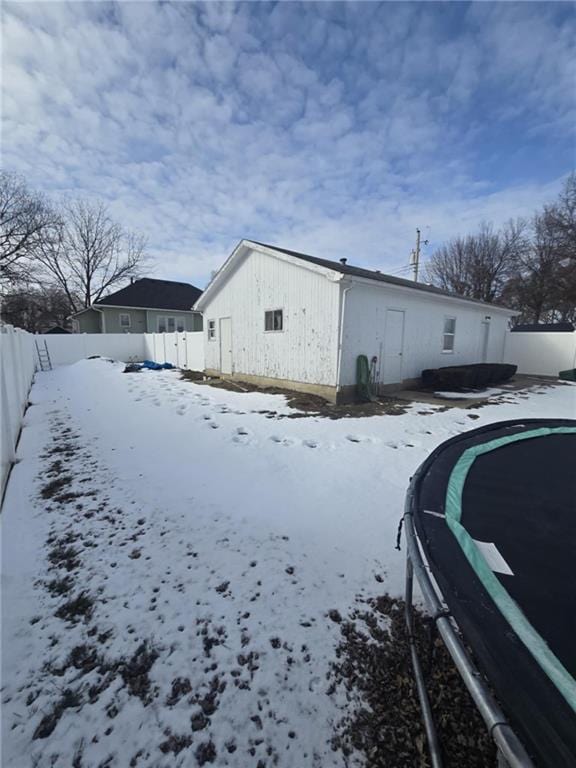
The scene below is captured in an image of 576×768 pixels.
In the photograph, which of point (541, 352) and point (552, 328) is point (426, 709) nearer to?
point (541, 352)

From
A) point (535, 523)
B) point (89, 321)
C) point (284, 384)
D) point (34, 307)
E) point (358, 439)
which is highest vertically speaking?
point (34, 307)

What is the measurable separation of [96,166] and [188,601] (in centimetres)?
1161

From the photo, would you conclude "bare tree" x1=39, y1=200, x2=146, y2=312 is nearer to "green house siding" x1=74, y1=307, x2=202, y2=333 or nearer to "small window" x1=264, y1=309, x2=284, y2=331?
"green house siding" x1=74, y1=307, x2=202, y2=333

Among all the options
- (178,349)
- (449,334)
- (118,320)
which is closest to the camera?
(449,334)

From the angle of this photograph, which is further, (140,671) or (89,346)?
(89,346)

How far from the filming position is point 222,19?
5.32 metres

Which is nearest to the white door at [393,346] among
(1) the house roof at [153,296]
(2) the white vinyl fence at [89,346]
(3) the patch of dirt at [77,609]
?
(3) the patch of dirt at [77,609]

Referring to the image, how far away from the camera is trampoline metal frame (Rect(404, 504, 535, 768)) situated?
72 centimetres

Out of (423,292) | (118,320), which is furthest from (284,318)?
(118,320)

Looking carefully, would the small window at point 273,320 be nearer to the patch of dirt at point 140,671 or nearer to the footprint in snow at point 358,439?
the footprint in snow at point 358,439

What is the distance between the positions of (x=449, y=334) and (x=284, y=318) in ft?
20.1

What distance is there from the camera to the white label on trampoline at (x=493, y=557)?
4.90 feet

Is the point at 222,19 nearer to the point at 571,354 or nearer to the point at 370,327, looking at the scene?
the point at 370,327

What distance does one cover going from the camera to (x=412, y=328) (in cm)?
948
